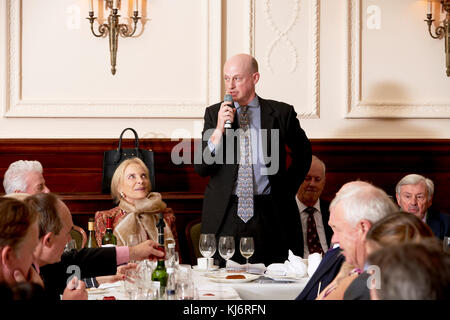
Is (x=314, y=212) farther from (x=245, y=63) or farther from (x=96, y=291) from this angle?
(x=96, y=291)

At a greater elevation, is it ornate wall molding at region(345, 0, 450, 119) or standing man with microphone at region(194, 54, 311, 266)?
ornate wall molding at region(345, 0, 450, 119)

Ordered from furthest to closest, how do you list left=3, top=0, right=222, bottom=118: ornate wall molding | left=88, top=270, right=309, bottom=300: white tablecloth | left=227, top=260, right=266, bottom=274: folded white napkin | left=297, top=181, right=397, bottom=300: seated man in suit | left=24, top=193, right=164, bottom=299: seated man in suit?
left=3, top=0, right=222, bottom=118: ornate wall molding
left=227, top=260, right=266, bottom=274: folded white napkin
left=88, top=270, right=309, bottom=300: white tablecloth
left=24, top=193, right=164, bottom=299: seated man in suit
left=297, top=181, right=397, bottom=300: seated man in suit

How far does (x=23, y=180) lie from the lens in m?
4.33

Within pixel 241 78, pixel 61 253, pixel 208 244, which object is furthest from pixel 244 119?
pixel 61 253

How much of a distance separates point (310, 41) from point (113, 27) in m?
1.53

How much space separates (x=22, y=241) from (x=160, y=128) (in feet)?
12.5

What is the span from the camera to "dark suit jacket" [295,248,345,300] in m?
2.79

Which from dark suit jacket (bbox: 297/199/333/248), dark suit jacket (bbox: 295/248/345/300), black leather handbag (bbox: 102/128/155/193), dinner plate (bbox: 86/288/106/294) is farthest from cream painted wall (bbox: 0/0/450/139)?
dark suit jacket (bbox: 295/248/345/300)

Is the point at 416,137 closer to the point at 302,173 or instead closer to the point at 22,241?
the point at 302,173

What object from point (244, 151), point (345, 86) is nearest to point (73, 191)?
point (244, 151)

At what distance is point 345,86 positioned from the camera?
580 cm

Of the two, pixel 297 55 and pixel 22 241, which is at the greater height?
pixel 297 55

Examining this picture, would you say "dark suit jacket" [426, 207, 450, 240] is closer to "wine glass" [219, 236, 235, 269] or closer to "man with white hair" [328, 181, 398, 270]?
"wine glass" [219, 236, 235, 269]

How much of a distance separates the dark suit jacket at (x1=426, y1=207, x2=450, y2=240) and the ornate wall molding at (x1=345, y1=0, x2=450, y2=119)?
129 centimetres
